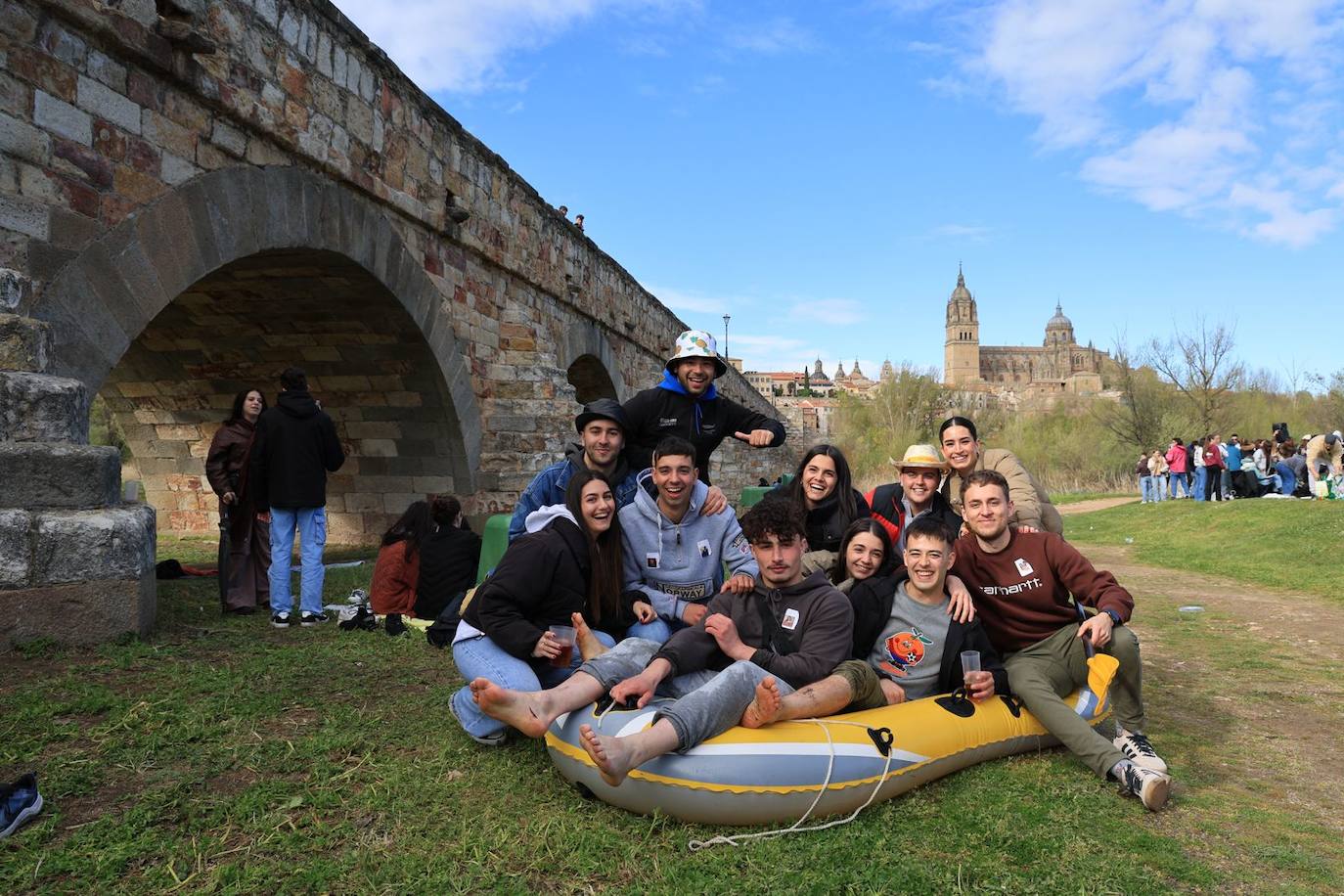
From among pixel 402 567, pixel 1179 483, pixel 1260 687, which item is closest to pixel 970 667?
pixel 1260 687

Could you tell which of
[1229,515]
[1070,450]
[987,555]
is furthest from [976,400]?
[987,555]

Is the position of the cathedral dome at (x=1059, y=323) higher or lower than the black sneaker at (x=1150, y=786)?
higher

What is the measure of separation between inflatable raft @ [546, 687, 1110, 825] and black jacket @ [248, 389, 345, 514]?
3350 millimetres

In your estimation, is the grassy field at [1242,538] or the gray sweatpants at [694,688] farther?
the grassy field at [1242,538]

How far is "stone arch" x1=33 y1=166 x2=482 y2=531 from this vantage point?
490 cm

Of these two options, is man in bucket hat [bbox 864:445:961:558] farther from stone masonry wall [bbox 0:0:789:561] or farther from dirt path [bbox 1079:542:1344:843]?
stone masonry wall [bbox 0:0:789:561]

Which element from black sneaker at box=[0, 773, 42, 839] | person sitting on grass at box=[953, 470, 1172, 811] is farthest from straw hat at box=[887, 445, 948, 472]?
black sneaker at box=[0, 773, 42, 839]

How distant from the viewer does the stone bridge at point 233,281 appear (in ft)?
13.9

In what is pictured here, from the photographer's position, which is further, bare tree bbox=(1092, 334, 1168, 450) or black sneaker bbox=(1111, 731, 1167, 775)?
bare tree bbox=(1092, 334, 1168, 450)

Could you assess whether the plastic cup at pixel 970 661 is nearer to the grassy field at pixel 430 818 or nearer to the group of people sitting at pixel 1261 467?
the grassy field at pixel 430 818

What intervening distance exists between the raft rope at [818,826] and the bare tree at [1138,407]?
95.8 ft

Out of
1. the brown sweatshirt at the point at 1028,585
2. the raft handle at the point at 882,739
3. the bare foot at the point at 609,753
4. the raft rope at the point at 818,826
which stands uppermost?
the brown sweatshirt at the point at 1028,585

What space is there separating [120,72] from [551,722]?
15.1 ft

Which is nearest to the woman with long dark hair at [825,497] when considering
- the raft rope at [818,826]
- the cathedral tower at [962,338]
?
the raft rope at [818,826]
